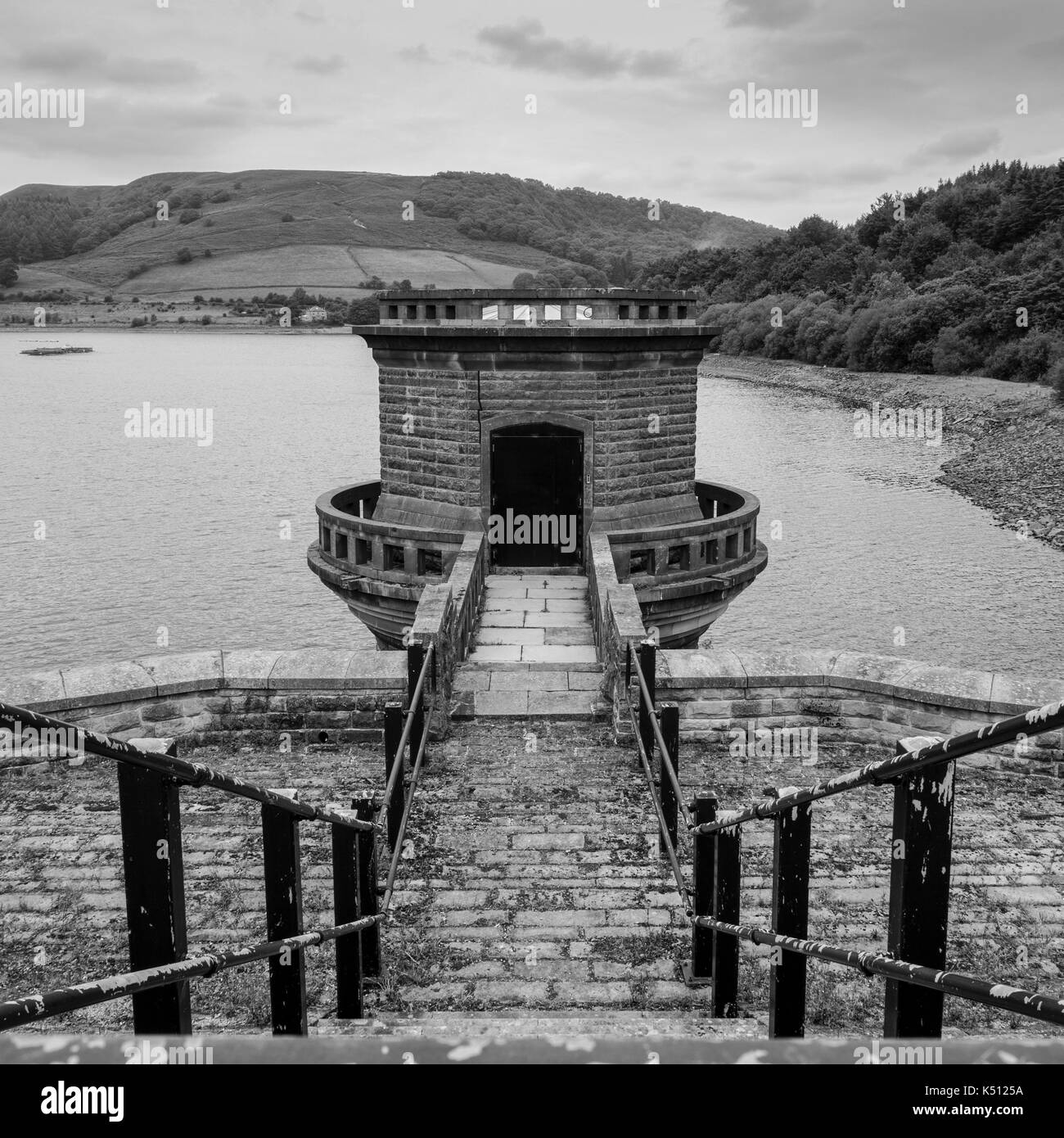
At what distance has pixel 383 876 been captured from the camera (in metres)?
7.19

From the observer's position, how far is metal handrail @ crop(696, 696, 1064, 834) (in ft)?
7.36

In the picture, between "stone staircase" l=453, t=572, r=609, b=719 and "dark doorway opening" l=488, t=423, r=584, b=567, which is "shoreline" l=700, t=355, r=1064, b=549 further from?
"stone staircase" l=453, t=572, r=609, b=719

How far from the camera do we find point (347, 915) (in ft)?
17.5

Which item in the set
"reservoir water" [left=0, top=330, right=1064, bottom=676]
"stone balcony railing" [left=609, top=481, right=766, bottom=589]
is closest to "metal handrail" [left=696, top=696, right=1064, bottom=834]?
"stone balcony railing" [left=609, top=481, right=766, bottom=589]

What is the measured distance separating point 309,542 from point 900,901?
33492 millimetres

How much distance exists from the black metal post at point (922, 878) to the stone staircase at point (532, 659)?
25.0 ft

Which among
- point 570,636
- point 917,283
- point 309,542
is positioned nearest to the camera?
point 570,636

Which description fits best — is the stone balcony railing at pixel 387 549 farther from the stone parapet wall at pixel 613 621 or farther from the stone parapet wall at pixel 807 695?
the stone parapet wall at pixel 807 695

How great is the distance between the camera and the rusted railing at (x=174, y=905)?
2.48 m

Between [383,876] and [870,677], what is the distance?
198 inches

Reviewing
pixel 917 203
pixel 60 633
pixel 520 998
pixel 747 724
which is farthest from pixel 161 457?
pixel 917 203

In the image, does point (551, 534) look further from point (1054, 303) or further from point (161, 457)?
point (1054, 303)

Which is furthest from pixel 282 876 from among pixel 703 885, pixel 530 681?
pixel 530 681

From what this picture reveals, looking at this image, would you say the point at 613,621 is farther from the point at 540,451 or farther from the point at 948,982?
the point at 948,982
